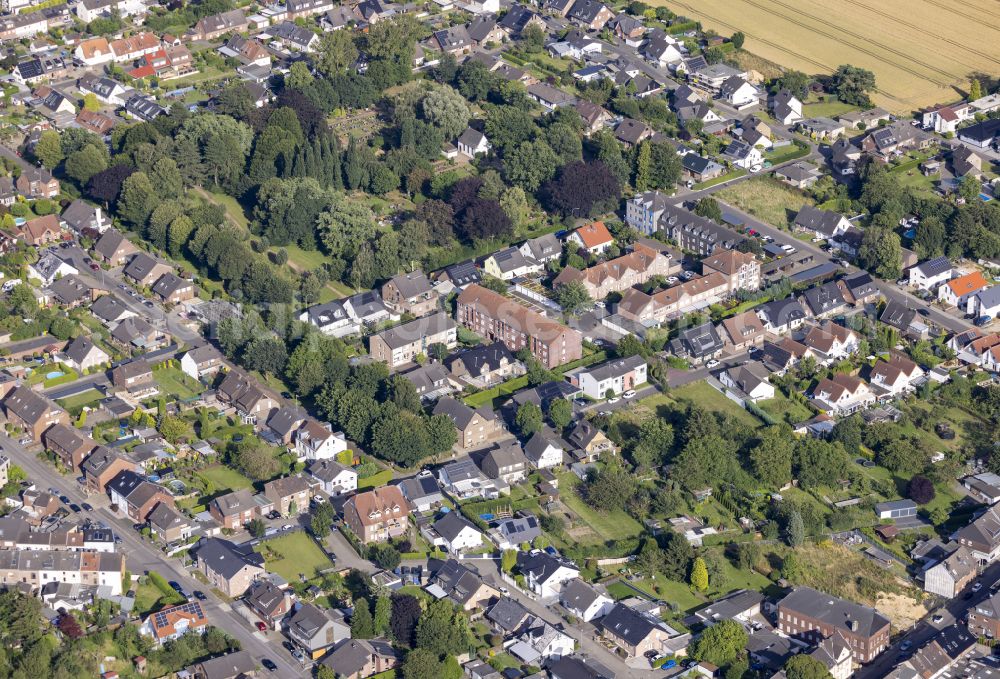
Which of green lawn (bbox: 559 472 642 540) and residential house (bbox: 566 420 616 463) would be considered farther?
residential house (bbox: 566 420 616 463)

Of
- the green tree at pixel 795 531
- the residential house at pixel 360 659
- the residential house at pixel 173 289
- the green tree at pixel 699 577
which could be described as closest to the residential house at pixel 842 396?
the green tree at pixel 795 531

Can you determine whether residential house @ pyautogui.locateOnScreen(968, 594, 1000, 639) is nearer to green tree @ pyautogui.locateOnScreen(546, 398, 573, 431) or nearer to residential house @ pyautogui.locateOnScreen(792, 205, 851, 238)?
green tree @ pyautogui.locateOnScreen(546, 398, 573, 431)

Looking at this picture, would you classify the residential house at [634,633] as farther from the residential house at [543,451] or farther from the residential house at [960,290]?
the residential house at [960,290]

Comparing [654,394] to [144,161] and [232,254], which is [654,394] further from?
[144,161]

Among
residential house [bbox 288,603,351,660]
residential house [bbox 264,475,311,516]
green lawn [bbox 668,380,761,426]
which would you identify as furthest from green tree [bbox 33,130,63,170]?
residential house [bbox 288,603,351,660]

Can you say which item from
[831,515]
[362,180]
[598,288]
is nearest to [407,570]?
[831,515]
